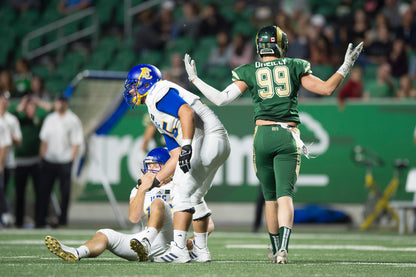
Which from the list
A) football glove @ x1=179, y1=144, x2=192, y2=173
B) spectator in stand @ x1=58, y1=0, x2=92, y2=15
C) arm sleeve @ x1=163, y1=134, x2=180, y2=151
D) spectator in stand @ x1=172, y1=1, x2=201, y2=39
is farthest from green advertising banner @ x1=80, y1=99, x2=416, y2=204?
football glove @ x1=179, y1=144, x2=192, y2=173

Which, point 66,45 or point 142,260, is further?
point 66,45

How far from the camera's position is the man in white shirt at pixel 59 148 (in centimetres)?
1299

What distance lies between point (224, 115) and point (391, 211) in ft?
10.4

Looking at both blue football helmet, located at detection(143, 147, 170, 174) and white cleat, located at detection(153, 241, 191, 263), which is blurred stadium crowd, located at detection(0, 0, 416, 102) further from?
white cleat, located at detection(153, 241, 191, 263)

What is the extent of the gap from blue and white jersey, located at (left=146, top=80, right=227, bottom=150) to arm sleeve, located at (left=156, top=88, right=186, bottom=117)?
3 cm

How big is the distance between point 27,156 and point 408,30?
726 cm

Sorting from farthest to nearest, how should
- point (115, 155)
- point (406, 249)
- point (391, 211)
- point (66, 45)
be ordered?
point (66, 45), point (115, 155), point (391, 211), point (406, 249)

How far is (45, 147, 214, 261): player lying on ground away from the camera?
6031 millimetres

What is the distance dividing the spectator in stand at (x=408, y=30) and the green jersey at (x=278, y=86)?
8906mm

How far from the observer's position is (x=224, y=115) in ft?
44.6

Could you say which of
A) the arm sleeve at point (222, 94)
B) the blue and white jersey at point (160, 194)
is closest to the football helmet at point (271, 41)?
the arm sleeve at point (222, 94)

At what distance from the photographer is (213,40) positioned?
16.2 meters

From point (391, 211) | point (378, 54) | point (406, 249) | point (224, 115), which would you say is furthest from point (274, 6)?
point (406, 249)

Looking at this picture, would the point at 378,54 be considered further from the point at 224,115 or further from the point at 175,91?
the point at 175,91
